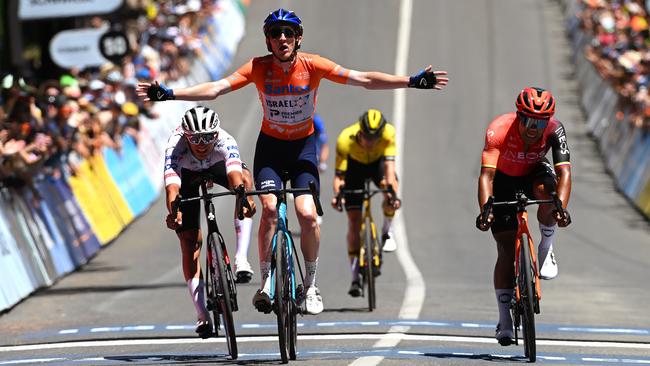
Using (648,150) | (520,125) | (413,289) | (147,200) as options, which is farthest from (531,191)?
(147,200)

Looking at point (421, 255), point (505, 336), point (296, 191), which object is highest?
point (296, 191)

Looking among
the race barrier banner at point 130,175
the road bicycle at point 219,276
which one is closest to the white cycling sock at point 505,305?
the road bicycle at point 219,276

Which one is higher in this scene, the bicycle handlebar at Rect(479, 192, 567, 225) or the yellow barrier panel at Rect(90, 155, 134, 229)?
the bicycle handlebar at Rect(479, 192, 567, 225)

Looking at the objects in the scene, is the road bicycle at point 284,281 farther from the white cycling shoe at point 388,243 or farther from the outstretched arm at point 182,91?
the white cycling shoe at point 388,243

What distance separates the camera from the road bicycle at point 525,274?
1147 cm

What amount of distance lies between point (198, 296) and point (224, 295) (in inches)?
30.3

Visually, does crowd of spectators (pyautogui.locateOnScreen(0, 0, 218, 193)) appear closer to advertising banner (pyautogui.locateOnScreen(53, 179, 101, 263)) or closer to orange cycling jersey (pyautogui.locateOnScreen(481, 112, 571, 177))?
advertising banner (pyautogui.locateOnScreen(53, 179, 101, 263))

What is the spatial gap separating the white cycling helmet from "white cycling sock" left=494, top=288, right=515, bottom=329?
8.54 ft

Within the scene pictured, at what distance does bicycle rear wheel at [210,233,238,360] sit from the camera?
38.0 ft

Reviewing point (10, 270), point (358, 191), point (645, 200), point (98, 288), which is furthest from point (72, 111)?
point (645, 200)

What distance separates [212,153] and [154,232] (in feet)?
42.9

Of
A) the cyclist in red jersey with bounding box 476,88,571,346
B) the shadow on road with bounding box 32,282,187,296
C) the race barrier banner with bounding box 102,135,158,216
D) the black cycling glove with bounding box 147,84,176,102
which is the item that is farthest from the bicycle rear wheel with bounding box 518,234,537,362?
the race barrier banner with bounding box 102,135,158,216

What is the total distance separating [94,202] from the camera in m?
22.6

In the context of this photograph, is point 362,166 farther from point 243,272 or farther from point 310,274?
point 243,272
